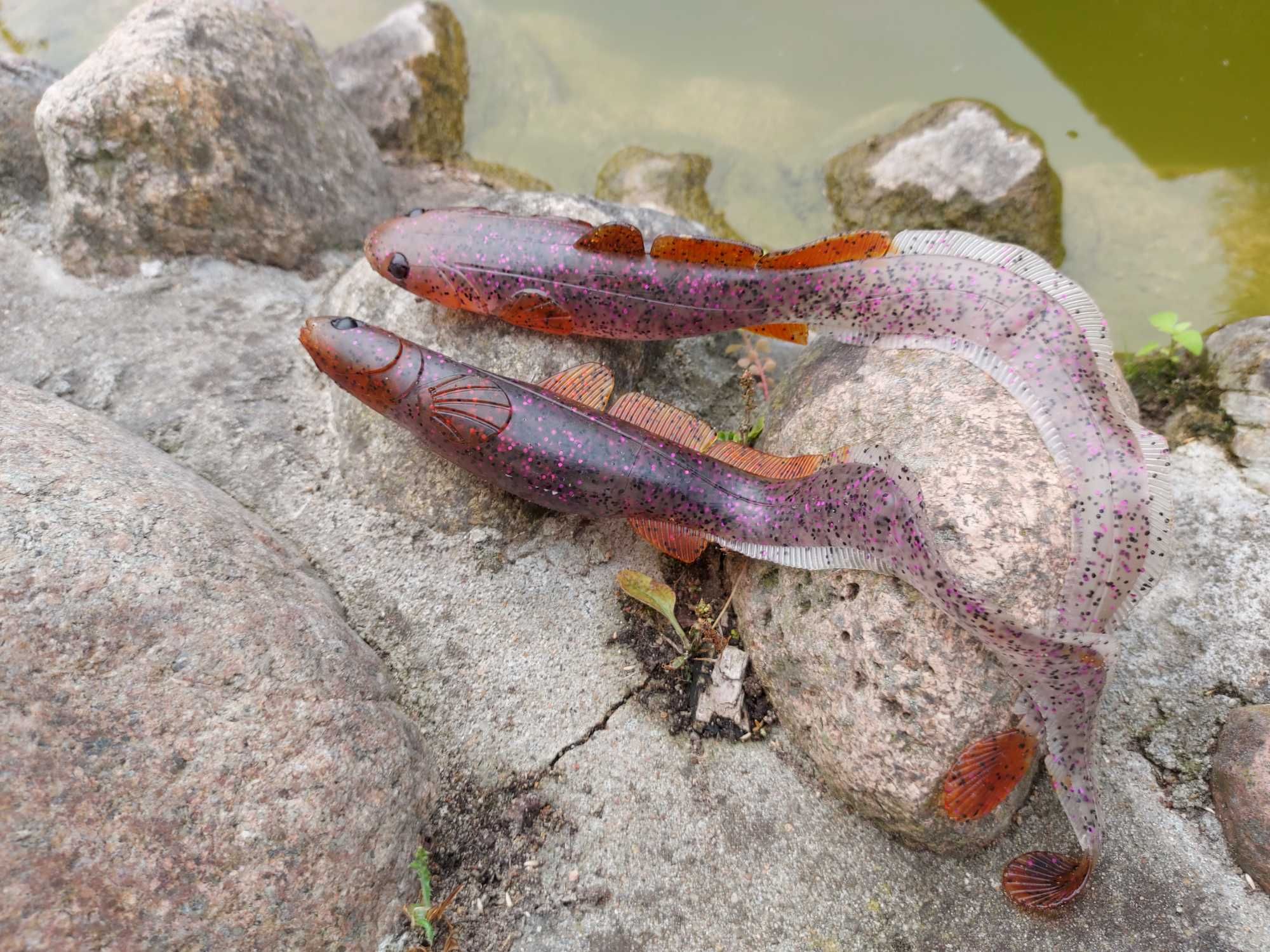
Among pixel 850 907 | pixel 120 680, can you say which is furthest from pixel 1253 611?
pixel 120 680

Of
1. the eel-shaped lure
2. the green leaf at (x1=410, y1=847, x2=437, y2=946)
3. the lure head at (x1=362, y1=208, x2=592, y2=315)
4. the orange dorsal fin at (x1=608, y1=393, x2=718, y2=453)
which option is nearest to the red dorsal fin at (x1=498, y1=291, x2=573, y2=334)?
the lure head at (x1=362, y1=208, x2=592, y2=315)

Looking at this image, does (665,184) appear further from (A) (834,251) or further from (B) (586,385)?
(B) (586,385)

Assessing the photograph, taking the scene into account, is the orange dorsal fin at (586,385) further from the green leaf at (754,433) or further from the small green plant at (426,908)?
the small green plant at (426,908)

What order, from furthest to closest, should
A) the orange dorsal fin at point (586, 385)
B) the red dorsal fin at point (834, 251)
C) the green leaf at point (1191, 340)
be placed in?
1. the green leaf at point (1191, 340)
2. the orange dorsal fin at point (586, 385)
3. the red dorsal fin at point (834, 251)

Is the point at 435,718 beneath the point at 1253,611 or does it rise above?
beneath

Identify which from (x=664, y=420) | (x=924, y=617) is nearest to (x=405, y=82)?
(x=664, y=420)

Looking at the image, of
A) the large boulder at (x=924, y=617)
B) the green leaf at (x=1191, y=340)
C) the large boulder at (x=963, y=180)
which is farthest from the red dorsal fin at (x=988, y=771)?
the large boulder at (x=963, y=180)

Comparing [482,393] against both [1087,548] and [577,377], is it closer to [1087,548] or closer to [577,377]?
[577,377]
